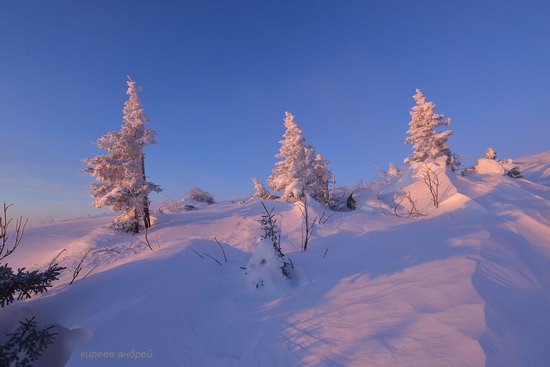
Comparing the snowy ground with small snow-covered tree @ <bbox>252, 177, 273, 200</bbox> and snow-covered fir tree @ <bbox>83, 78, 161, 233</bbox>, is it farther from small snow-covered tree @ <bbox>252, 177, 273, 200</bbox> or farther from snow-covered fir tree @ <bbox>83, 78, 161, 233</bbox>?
small snow-covered tree @ <bbox>252, 177, 273, 200</bbox>

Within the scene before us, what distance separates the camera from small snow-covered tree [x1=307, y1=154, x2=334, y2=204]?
1595 cm

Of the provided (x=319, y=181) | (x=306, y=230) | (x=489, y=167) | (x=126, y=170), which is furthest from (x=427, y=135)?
(x=126, y=170)

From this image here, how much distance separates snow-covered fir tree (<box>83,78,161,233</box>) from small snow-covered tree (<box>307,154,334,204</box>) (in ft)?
27.2

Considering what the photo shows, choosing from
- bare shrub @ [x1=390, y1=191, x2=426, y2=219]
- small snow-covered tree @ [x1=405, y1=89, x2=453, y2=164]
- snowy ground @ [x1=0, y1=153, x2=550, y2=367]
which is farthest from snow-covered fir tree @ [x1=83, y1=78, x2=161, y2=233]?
small snow-covered tree @ [x1=405, y1=89, x2=453, y2=164]

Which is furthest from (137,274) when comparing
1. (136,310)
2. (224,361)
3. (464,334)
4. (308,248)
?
(464,334)

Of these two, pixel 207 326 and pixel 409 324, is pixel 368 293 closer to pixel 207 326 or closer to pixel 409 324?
pixel 409 324

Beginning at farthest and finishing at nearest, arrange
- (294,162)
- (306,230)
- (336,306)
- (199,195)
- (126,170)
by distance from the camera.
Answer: (199,195), (294,162), (126,170), (306,230), (336,306)

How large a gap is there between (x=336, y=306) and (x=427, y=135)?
18704mm

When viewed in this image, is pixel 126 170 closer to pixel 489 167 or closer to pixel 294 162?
pixel 294 162

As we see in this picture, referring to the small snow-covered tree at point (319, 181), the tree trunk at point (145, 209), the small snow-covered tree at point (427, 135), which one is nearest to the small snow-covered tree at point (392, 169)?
the small snow-covered tree at point (427, 135)

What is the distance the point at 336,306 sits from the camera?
11.0ft

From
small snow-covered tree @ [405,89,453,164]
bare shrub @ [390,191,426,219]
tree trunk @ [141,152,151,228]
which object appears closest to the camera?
bare shrub @ [390,191,426,219]

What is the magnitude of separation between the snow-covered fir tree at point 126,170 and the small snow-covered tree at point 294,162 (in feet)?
23.3

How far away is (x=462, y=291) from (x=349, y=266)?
6.26 ft
